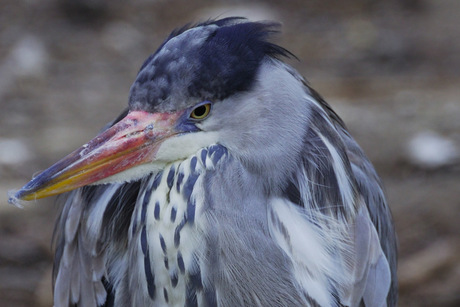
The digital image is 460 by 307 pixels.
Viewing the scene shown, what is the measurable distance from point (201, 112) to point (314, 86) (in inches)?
118

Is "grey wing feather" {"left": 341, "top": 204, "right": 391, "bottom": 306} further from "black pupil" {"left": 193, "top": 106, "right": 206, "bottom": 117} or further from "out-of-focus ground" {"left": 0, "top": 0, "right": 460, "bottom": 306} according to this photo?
"out-of-focus ground" {"left": 0, "top": 0, "right": 460, "bottom": 306}

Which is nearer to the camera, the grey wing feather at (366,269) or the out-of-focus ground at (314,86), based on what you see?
the grey wing feather at (366,269)

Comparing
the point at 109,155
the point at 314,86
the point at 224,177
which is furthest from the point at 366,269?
the point at 314,86

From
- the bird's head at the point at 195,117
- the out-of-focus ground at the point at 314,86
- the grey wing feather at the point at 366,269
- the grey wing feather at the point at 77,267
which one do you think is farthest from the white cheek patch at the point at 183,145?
Result: the out-of-focus ground at the point at 314,86

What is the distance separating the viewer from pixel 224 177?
6.46 feet

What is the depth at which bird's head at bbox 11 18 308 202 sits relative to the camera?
192cm

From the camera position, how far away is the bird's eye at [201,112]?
1948 millimetres

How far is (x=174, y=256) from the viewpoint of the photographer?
1976mm

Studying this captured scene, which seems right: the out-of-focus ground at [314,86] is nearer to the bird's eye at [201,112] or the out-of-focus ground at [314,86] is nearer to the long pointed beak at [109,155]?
the long pointed beak at [109,155]

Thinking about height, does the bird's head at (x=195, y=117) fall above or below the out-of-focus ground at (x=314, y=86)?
above

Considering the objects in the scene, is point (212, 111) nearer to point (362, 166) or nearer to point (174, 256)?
point (174, 256)

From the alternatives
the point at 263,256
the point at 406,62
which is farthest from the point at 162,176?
the point at 406,62

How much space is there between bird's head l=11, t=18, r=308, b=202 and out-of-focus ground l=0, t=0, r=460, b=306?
1701mm

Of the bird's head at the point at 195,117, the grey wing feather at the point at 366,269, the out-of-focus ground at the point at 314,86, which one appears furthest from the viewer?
the out-of-focus ground at the point at 314,86
